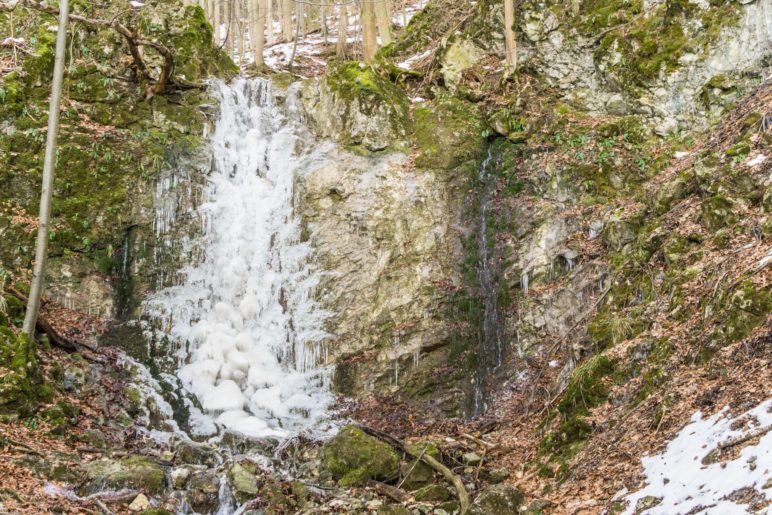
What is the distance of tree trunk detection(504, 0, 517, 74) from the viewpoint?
14.5 meters

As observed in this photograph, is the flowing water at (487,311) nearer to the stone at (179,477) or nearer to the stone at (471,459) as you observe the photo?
the stone at (471,459)

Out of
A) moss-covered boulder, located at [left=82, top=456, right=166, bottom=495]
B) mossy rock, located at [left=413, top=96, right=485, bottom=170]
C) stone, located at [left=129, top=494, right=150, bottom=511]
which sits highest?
mossy rock, located at [left=413, top=96, right=485, bottom=170]

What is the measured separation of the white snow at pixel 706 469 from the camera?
4242 millimetres

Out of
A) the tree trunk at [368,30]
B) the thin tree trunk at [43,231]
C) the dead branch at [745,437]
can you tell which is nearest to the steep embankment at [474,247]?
the dead branch at [745,437]

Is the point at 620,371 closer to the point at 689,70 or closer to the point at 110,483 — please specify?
the point at 110,483

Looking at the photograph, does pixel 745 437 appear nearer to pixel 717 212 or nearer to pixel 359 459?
pixel 717 212

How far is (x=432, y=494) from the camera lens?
25.4 ft

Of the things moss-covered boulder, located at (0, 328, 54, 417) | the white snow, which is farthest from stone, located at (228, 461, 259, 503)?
the white snow

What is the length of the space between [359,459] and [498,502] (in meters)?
2.33

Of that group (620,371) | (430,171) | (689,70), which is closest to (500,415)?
(620,371)

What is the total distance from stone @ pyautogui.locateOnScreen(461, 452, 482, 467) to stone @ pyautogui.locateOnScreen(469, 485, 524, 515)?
1821 millimetres

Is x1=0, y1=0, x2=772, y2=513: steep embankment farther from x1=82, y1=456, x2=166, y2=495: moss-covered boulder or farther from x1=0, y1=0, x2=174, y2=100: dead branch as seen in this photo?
x1=0, y1=0, x2=174, y2=100: dead branch

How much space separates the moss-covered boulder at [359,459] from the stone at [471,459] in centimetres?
101

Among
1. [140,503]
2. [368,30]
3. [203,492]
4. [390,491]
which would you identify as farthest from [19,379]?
[368,30]
